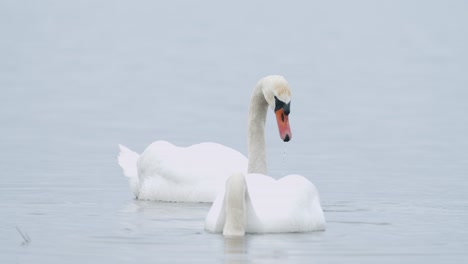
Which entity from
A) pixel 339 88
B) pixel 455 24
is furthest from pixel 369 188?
pixel 455 24

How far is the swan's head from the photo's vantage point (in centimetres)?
1880

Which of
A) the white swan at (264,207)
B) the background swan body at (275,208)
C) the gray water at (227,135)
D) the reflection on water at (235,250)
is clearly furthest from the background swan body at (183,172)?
the reflection on water at (235,250)

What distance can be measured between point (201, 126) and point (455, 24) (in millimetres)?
49868

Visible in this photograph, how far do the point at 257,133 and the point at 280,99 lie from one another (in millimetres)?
928

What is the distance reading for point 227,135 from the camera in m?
27.7

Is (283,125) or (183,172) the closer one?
(283,125)

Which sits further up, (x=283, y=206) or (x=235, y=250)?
(x=283, y=206)

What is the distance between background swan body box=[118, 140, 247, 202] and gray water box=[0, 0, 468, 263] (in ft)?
0.96

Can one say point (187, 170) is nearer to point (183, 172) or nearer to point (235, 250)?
point (183, 172)

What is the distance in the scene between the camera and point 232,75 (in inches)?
1731

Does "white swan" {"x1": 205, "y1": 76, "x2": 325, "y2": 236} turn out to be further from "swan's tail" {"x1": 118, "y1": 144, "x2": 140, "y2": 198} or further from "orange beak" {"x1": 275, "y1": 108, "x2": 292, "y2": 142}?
"swan's tail" {"x1": 118, "y1": 144, "x2": 140, "y2": 198}

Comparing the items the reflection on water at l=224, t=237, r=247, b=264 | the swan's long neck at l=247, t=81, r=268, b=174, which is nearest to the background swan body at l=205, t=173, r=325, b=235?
the reflection on water at l=224, t=237, r=247, b=264

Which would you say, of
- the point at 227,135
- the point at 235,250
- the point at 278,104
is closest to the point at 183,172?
the point at 278,104

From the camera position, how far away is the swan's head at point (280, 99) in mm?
18797
